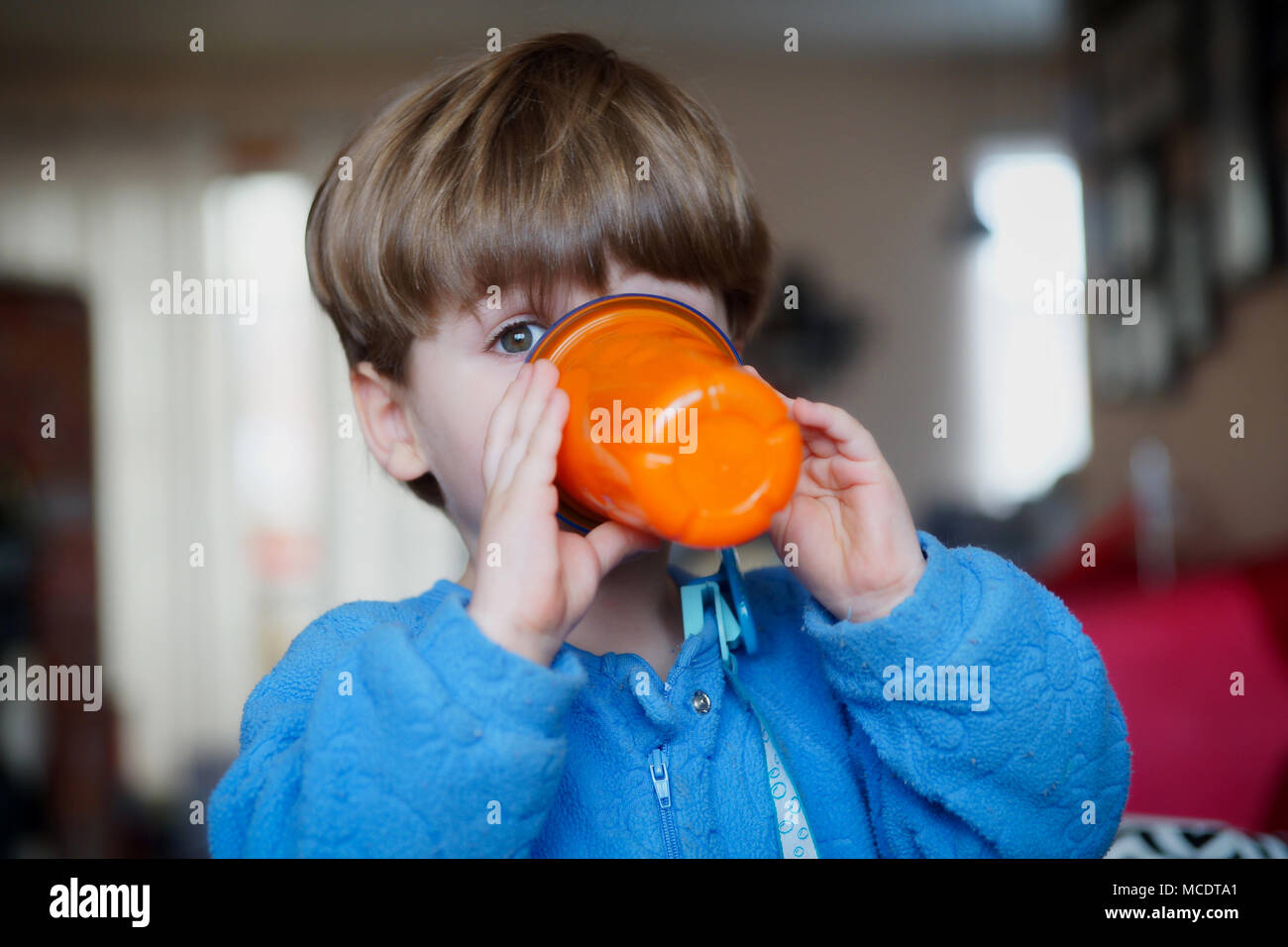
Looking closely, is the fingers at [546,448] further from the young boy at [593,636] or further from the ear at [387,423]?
the ear at [387,423]

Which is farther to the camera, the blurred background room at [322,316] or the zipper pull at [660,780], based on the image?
the blurred background room at [322,316]

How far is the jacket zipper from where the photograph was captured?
688 mm

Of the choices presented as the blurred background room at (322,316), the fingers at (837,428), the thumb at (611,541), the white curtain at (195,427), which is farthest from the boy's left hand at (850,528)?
the white curtain at (195,427)

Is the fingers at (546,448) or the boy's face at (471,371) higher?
the boy's face at (471,371)

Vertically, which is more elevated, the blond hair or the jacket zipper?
the blond hair

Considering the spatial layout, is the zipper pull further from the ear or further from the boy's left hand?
the ear

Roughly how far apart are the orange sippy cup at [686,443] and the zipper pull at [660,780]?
207 millimetres

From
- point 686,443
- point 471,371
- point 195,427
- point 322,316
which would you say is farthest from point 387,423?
point 195,427

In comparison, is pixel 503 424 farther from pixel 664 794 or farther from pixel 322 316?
pixel 322 316

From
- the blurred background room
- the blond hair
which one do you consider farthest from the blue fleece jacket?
the blurred background room

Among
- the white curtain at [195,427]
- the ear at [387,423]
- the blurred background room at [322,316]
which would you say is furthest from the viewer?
the white curtain at [195,427]

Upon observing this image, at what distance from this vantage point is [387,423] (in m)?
0.88

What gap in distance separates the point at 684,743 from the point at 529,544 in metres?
0.21

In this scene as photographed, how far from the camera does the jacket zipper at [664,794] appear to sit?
688mm
